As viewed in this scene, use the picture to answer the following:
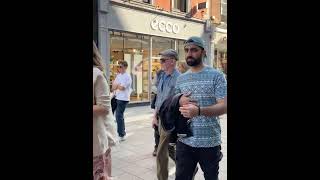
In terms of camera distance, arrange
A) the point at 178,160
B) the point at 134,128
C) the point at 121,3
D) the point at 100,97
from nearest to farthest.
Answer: the point at 100,97, the point at 178,160, the point at 134,128, the point at 121,3

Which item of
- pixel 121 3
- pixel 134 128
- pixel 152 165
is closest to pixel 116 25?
pixel 121 3

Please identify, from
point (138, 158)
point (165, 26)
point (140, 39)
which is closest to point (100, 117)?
point (138, 158)

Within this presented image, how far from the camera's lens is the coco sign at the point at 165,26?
12568 millimetres

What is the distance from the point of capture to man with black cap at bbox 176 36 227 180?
2.54 metres

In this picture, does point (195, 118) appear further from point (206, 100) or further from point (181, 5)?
point (181, 5)

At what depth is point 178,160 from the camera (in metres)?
2.76

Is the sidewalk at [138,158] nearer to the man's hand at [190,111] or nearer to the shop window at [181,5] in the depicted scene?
the man's hand at [190,111]

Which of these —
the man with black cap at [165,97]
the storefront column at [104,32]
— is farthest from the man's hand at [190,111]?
the storefront column at [104,32]

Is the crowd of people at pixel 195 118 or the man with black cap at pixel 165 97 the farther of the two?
the man with black cap at pixel 165 97

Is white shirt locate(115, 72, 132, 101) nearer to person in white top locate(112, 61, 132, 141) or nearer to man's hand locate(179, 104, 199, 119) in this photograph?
person in white top locate(112, 61, 132, 141)

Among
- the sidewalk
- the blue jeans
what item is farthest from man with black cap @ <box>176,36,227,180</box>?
the blue jeans
